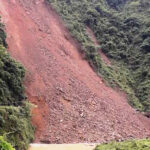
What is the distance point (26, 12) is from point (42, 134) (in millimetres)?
11956

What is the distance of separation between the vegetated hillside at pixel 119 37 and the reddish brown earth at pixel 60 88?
1149 mm

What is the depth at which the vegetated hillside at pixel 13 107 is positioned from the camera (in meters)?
13.8

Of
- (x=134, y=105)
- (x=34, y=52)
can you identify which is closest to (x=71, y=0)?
(x=34, y=52)

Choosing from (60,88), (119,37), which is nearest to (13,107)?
(60,88)

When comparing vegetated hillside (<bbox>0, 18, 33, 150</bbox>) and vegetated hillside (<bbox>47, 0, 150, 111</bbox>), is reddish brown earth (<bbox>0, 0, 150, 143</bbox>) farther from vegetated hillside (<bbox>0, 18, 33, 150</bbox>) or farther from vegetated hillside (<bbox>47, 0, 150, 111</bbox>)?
vegetated hillside (<bbox>0, 18, 33, 150</bbox>)

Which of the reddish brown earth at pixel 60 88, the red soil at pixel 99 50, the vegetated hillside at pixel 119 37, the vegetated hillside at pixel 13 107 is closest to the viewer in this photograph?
the vegetated hillside at pixel 13 107

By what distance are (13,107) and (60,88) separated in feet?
A: 17.9

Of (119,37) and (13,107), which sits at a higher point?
(119,37)

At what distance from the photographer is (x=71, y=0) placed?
99.2 ft

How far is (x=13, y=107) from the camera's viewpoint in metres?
15.1

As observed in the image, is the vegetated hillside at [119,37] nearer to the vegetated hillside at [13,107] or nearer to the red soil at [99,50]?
the red soil at [99,50]

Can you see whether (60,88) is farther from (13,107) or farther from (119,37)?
(119,37)

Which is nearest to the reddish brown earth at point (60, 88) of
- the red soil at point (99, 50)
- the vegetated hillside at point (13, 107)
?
the vegetated hillside at point (13, 107)

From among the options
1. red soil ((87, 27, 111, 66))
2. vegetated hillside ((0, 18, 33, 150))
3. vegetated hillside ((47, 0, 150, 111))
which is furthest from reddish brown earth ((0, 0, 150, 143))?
red soil ((87, 27, 111, 66))
